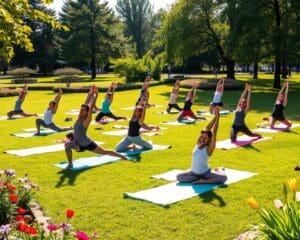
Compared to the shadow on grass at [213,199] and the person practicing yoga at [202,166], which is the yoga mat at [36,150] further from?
the shadow on grass at [213,199]

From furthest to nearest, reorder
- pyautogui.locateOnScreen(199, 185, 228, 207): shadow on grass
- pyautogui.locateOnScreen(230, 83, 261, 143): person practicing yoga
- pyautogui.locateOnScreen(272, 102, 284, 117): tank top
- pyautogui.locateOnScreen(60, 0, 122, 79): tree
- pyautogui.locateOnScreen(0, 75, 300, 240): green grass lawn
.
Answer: pyautogui.locateOnScreen(60, 0, 122, 79): tree < pyautogui.locateOnScreen(272, 102, 284, 117): tank top < pyautogui.locateOnScreen(230, 83, 261, 143): person practicing yoga < pyautogui.locateOnScreen(199, 185, 228, 207): shadow on grass < pyautogui.locateOnScreen(0, 75, 300, 240): green grass lawn

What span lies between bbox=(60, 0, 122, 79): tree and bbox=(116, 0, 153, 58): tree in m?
31.0

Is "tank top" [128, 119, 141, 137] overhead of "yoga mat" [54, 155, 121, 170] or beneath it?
overhead

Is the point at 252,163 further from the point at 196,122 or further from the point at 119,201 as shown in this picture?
the point at 196,122

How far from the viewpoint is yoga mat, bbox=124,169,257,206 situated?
24.8ft

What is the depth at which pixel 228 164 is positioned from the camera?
1024cm

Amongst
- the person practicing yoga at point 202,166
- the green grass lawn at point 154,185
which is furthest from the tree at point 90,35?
the person practicing yoga at point 202,166

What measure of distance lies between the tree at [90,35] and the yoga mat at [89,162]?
146 ft

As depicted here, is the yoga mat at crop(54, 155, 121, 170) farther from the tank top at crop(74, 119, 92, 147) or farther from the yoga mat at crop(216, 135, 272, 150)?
the yoga mat at crop(216, 135, 272, 150)

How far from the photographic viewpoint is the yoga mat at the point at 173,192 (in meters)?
7.56

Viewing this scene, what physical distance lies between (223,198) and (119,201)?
5.64ft

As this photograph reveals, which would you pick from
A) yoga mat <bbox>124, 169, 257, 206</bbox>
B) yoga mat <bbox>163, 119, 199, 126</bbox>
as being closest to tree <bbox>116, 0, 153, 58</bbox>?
yoga mat <bbox>163, 119, 199, 126</bbox>

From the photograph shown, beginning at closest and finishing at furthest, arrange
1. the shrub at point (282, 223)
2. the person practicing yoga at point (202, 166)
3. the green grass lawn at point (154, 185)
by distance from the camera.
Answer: the shrub at point (282, 223), the green grass lawn at point (154, 185), the person practicing yoga at point (202, 166)

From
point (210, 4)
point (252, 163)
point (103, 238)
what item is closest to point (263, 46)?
point (210, 4)
